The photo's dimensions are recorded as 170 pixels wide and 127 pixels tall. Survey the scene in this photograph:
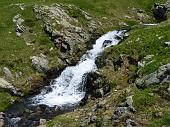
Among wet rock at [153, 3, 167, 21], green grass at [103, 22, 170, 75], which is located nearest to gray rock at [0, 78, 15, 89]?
green grass at [103, 22, 170, 75]

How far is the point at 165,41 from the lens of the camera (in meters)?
50.4

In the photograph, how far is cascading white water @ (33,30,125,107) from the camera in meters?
54.8

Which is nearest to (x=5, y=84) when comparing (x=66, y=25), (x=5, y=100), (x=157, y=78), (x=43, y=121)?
(x=5, y=100)

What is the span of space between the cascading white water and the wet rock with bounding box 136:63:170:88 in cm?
1315

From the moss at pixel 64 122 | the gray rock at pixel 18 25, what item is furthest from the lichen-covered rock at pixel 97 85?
the gray rock at pixel 18 25

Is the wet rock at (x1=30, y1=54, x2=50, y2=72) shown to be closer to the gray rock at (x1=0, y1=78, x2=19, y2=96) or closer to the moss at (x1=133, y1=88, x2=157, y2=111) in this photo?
the gray rock at (x1=0, y1=78, x2=19, y2=96)

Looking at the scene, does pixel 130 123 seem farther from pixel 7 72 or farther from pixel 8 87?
pixel 7 72

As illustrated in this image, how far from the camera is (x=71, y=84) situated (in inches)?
2318

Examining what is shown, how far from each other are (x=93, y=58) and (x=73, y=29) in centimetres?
1025

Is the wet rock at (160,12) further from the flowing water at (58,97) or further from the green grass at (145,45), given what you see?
the green grass at (145,45)

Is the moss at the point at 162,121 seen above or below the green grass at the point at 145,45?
below

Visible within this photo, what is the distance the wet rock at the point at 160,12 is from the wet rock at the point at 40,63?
101 feet

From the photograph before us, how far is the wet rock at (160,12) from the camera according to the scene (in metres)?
86.4

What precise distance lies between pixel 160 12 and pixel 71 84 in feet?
116
